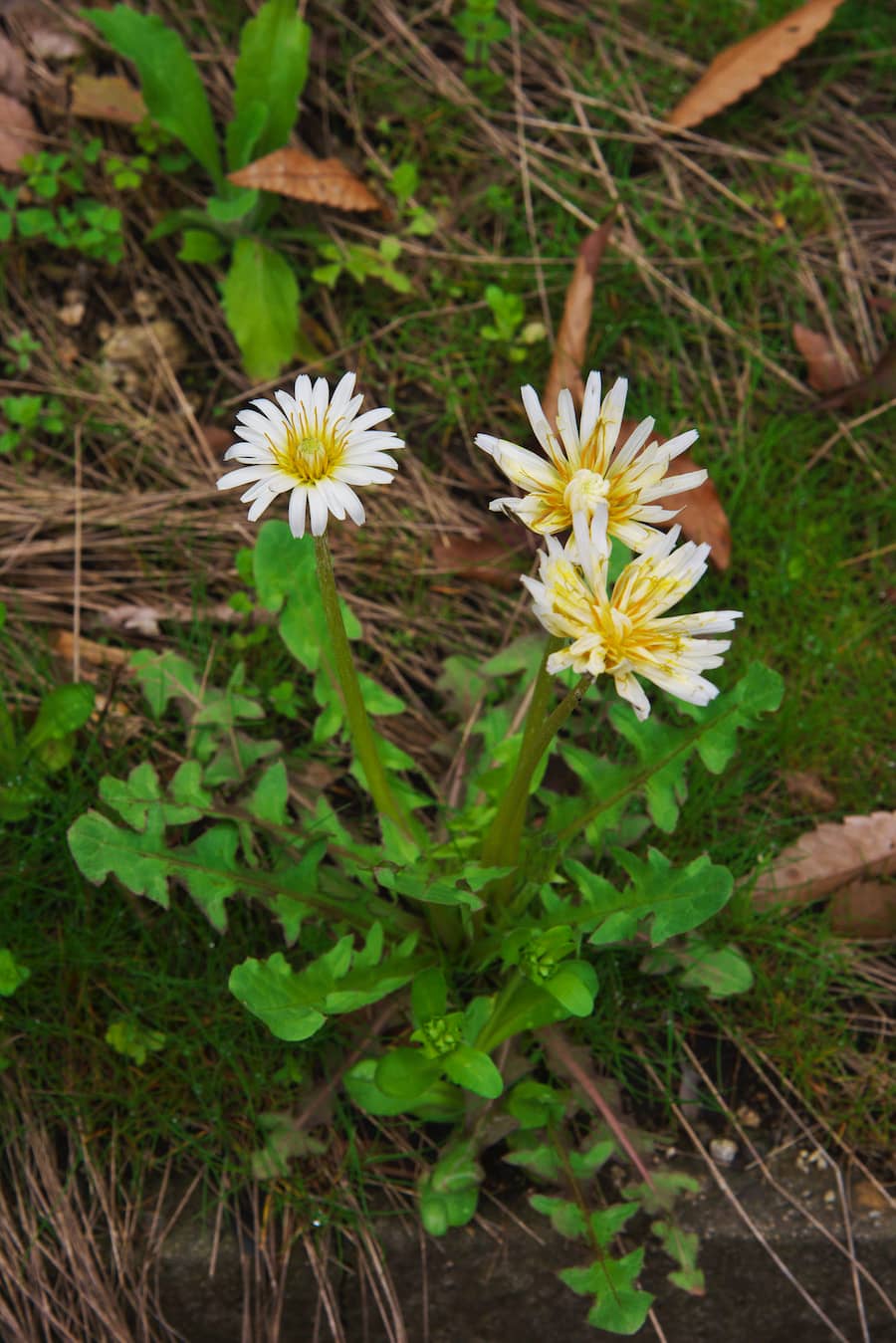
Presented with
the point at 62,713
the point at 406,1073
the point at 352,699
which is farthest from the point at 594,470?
the point at 62,713

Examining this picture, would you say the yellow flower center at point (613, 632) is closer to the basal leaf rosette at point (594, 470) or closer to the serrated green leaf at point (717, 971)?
the basal leaf rosette at point (594, 470)

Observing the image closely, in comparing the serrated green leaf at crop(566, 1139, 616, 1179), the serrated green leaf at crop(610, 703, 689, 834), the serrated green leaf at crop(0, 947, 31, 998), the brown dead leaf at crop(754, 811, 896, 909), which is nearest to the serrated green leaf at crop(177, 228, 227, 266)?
the serrated green leaf at crop(610, 703, 689, 834)

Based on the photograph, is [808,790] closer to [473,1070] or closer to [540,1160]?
[540,1160]

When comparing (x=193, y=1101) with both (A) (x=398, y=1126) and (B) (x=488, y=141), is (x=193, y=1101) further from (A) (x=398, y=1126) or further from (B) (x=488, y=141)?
(B) (x=488, y=141)

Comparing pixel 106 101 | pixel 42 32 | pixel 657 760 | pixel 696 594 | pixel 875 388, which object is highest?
pixel 42 32

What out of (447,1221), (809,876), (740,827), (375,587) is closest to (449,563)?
(375,587)
